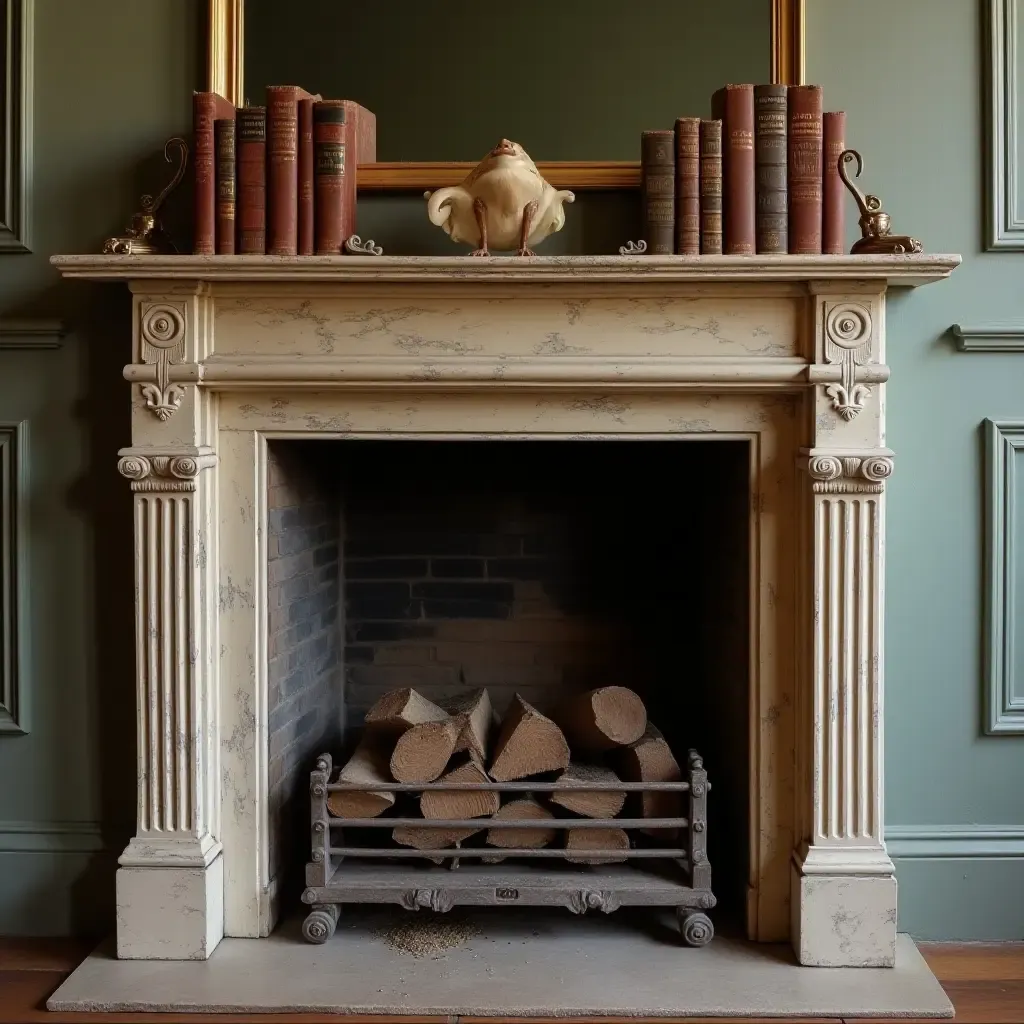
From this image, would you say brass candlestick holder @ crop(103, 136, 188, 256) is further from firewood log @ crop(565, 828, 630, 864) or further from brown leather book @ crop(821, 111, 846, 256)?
firewood log @ crop(565, 828, 630, 864)

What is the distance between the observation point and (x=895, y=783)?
250 centimetres

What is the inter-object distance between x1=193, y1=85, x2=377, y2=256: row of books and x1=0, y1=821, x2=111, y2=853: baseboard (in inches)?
51.2

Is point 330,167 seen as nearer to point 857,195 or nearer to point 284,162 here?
point 284,162

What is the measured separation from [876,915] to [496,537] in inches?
50.1

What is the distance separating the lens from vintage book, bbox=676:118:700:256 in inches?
90.4

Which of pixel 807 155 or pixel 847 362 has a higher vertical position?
pixel 807 155

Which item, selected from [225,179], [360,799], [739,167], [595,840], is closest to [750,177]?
[739,167]

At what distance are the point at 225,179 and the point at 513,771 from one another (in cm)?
139

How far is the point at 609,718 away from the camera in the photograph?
2506 millimetres

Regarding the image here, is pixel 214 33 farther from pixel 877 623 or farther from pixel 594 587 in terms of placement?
pixel 877 623

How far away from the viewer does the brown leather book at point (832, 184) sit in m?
2.30

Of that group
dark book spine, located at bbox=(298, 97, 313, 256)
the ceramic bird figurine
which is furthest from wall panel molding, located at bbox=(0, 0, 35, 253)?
the ceramic bird figurine

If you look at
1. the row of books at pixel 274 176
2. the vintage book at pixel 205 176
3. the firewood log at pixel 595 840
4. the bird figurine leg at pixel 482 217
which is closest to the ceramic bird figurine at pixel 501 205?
the bird figurine leg at pixel 482 217

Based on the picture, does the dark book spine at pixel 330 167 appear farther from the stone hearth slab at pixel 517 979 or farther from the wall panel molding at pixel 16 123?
the stone hearth slab at pixel 517 979
